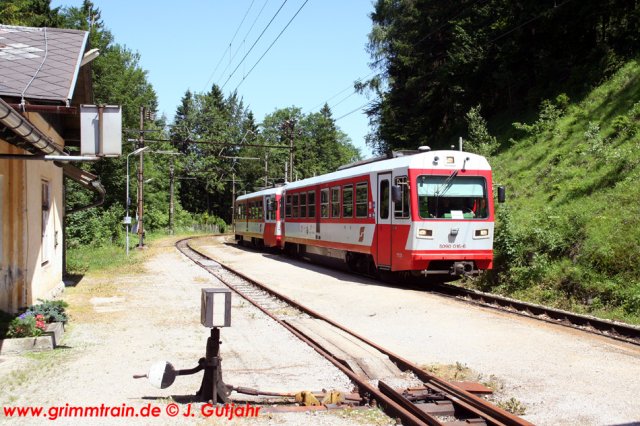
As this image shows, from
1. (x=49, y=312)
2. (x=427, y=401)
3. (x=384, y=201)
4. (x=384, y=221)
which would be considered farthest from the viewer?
(x=384, y=201)

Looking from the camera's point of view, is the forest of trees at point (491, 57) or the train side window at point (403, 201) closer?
the train side window at point (403, 201)

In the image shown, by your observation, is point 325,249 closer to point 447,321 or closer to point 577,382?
point 447,321

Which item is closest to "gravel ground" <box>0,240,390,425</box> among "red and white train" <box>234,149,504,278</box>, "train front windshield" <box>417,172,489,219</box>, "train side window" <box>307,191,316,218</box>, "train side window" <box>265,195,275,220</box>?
"red and white train" <box>234,149,504,278</box>

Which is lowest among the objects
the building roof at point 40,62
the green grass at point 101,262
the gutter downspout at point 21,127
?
the green grass at point 101,262

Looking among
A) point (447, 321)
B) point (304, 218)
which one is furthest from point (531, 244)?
point (304, 218)

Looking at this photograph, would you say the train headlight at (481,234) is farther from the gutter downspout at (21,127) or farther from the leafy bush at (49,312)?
the gutter downspout at (21,127)

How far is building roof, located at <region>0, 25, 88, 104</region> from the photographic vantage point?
29.4ft

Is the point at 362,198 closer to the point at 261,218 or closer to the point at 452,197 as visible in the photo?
the point at 452,197

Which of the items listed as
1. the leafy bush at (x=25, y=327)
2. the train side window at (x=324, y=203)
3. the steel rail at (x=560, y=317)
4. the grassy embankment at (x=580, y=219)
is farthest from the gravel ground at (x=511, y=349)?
Result: the train side window at (x=324, y=203)

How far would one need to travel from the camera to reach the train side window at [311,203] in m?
20.8

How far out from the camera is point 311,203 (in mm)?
21125

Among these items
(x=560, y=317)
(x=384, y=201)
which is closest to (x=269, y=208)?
(x=384, y=201)

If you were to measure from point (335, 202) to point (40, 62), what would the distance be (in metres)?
9.79

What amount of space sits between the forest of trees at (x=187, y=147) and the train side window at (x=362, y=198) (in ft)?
57.1
